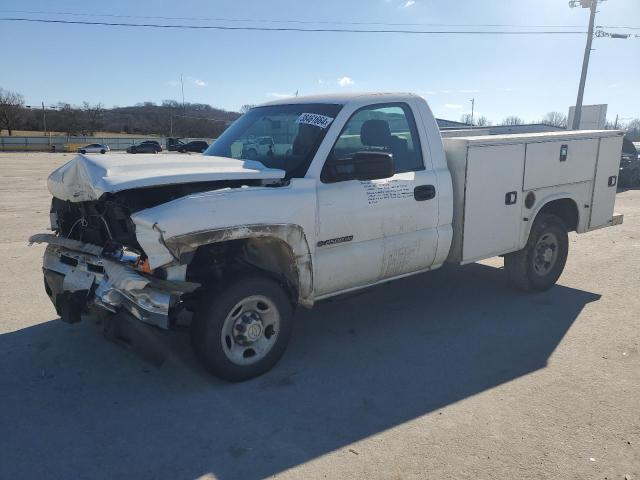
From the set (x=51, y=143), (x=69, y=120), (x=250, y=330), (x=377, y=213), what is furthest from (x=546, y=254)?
(x=69, y=120)

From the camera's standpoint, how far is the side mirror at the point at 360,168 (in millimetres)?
4129

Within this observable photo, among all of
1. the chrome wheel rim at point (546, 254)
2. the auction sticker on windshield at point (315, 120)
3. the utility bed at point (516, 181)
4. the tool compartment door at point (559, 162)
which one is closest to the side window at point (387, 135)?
the auction sticker on windshield at point (315, 120)

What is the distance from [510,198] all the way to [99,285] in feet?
13.2

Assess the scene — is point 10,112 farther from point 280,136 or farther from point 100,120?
point 280,136

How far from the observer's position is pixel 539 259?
20.4 ft

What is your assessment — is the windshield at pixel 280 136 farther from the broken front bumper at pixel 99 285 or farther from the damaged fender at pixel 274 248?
the broken front bumper at pixel 99 285

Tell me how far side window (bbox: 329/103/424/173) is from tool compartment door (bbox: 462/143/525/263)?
1.99ft

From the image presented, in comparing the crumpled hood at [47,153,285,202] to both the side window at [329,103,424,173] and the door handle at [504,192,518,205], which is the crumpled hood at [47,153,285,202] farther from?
the door handle at [504,192,518,205]

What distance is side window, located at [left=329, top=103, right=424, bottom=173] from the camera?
15.0 feet

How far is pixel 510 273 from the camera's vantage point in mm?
6164

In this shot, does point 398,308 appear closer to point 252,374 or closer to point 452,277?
point 452,277

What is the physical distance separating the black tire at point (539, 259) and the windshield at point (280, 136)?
2.86m

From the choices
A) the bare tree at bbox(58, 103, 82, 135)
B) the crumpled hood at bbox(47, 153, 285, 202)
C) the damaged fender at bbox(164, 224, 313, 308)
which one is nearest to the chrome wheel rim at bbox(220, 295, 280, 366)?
the damaged fender at bbox(164, 224, 313, 308)

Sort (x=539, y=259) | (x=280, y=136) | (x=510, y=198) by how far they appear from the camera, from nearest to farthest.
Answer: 1. (x=280, y=136)
2. (x=510, y=198)
3. (x=539, y=259)
